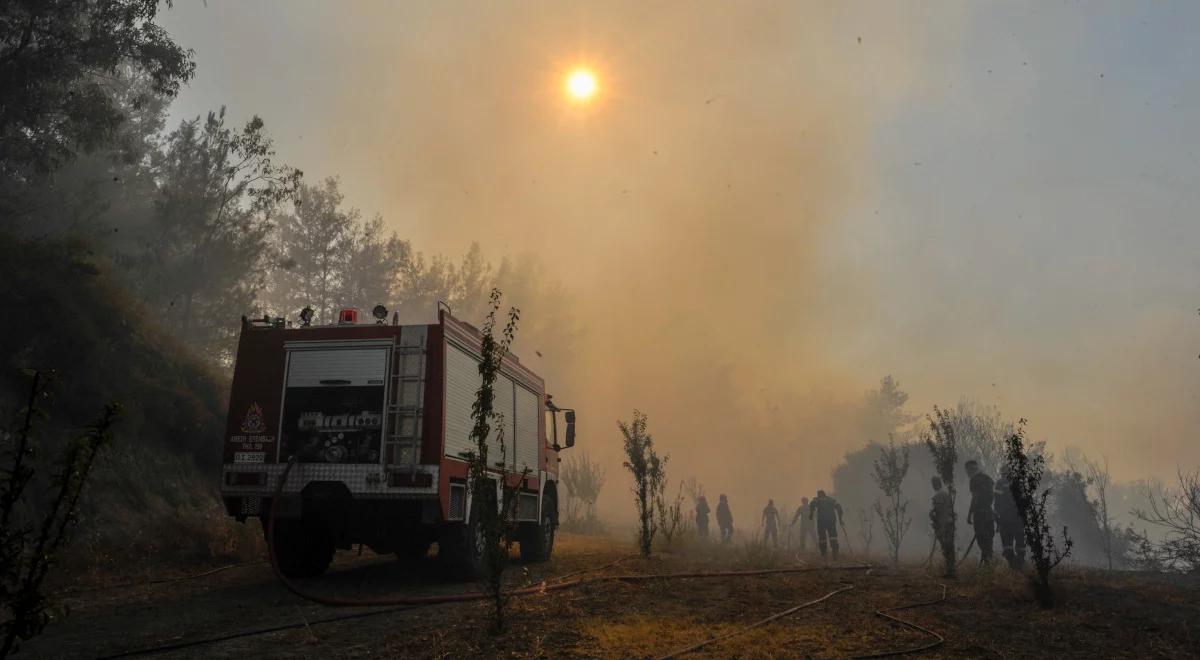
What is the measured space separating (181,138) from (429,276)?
17.5 m

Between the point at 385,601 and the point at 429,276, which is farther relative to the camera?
the point at 429,276

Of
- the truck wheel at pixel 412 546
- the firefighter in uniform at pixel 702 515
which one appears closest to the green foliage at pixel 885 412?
the firefighter in uniform at pixel 702 515

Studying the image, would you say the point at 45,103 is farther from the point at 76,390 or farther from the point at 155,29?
the point at 76,390

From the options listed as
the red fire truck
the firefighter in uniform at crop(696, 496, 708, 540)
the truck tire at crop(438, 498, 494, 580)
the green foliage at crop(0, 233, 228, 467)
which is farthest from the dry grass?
the firefighter in uniform at crop(696, 496, 708, 540)

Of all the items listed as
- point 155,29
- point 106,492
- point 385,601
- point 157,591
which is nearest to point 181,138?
point 155,29

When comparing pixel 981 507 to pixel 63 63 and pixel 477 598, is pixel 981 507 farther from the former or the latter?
pixel 63 63

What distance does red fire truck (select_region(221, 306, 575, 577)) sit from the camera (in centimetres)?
830

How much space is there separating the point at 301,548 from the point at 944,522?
1069 centimetres

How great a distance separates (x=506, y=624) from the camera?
255 inches

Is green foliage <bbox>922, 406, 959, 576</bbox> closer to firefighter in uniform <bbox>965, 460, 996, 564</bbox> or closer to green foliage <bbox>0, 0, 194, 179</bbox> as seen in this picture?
firefighter in uniform <bbox>965, 460, 996, 564</bbox>

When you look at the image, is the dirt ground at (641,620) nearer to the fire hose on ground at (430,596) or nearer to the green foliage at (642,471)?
the fire hose on ground at (430,596)

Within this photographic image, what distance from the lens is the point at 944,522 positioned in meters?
11.8

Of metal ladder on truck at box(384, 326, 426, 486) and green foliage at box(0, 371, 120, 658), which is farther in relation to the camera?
metal ladder on truck at box(384, 326, 426, 486)

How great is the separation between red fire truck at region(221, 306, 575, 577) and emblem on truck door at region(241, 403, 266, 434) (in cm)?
2
